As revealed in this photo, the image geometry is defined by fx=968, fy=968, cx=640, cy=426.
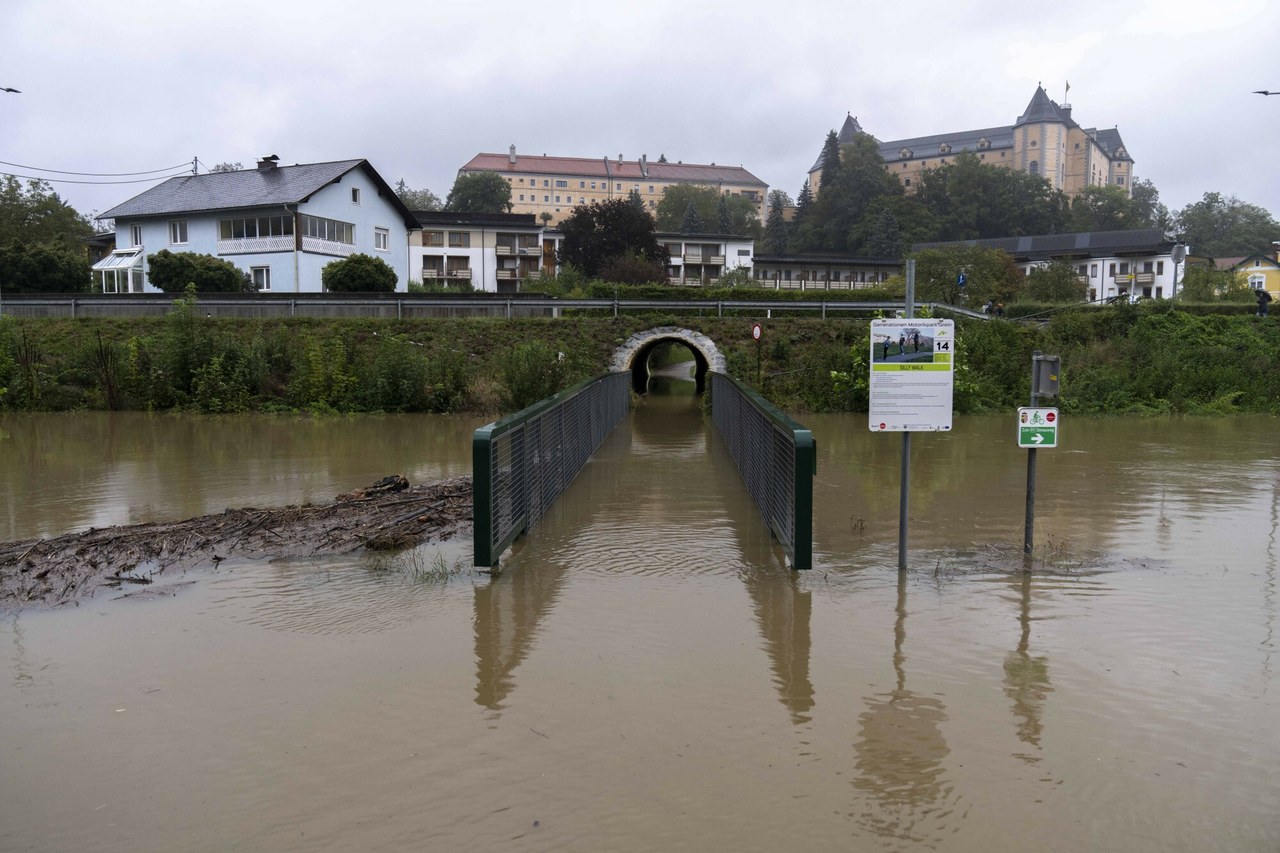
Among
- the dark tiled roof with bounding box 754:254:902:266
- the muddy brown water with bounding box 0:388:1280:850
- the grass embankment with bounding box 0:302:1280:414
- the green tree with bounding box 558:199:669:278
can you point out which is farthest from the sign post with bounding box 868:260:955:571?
the dark tiled roof with bounding box 754:254:902:266

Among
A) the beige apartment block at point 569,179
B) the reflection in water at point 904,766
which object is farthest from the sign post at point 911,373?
the beige apartment block at point 569,179

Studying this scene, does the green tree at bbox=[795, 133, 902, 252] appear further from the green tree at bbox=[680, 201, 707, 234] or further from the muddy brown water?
the muddy brown water

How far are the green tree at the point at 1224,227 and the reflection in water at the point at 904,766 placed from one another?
423ft

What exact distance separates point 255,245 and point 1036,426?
4296cm

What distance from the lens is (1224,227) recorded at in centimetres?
13062

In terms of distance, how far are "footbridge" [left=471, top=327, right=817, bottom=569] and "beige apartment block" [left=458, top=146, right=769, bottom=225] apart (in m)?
116

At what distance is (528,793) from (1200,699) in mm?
3829

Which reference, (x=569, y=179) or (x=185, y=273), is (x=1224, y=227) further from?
(x=185, y=273)

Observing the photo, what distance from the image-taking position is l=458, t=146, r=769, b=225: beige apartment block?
131875 mm

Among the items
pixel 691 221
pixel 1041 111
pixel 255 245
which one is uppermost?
pixel 1041 111

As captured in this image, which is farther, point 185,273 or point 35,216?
point 35,216

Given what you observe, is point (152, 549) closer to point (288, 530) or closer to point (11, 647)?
point (288, 530)

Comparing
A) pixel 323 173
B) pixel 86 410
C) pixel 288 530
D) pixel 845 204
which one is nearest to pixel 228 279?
pixel 323 173

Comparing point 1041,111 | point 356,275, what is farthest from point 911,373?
point 1041,111
